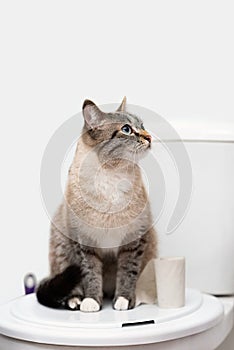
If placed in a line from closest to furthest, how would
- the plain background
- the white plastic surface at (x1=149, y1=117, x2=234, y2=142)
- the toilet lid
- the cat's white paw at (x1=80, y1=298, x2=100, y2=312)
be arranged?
1. the toilet lid
2. the cat's white paw at (x1=80, y1=298, x2=100, y2=312)
3. the white plastic surface at (x1=149, y1=117, x2=234, y2=142)
4. the plain background

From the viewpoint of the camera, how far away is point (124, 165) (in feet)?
3.63

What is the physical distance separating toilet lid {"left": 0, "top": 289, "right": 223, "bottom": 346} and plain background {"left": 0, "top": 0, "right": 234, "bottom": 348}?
0.49 m

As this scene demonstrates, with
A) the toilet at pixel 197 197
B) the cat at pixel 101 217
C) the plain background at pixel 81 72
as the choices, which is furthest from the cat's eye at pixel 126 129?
the plain background at pixel 81 72

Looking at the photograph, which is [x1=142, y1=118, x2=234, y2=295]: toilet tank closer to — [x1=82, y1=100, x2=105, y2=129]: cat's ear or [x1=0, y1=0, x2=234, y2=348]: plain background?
[x1=0, y1=0, x2=234, y2=348]: plain background

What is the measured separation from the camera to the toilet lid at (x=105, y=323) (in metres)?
0.87

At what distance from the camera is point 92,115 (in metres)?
1.09

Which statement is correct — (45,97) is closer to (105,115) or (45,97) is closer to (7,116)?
(7,116)

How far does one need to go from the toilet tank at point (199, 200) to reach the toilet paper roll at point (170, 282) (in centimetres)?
28

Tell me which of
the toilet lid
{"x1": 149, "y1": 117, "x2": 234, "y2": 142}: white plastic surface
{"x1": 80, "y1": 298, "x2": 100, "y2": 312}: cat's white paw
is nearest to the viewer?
the toilet lid

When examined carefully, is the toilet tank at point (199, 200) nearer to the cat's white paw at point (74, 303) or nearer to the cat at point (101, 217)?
the cat at point (101, 217)

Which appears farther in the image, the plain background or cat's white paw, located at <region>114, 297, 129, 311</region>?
the plain background

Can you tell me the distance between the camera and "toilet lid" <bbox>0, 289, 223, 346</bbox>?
2.85 feet

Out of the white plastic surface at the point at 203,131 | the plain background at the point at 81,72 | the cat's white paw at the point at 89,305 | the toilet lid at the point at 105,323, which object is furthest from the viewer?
the plain background at the point at 81,72

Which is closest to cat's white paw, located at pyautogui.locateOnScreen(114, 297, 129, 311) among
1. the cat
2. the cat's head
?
the cat
